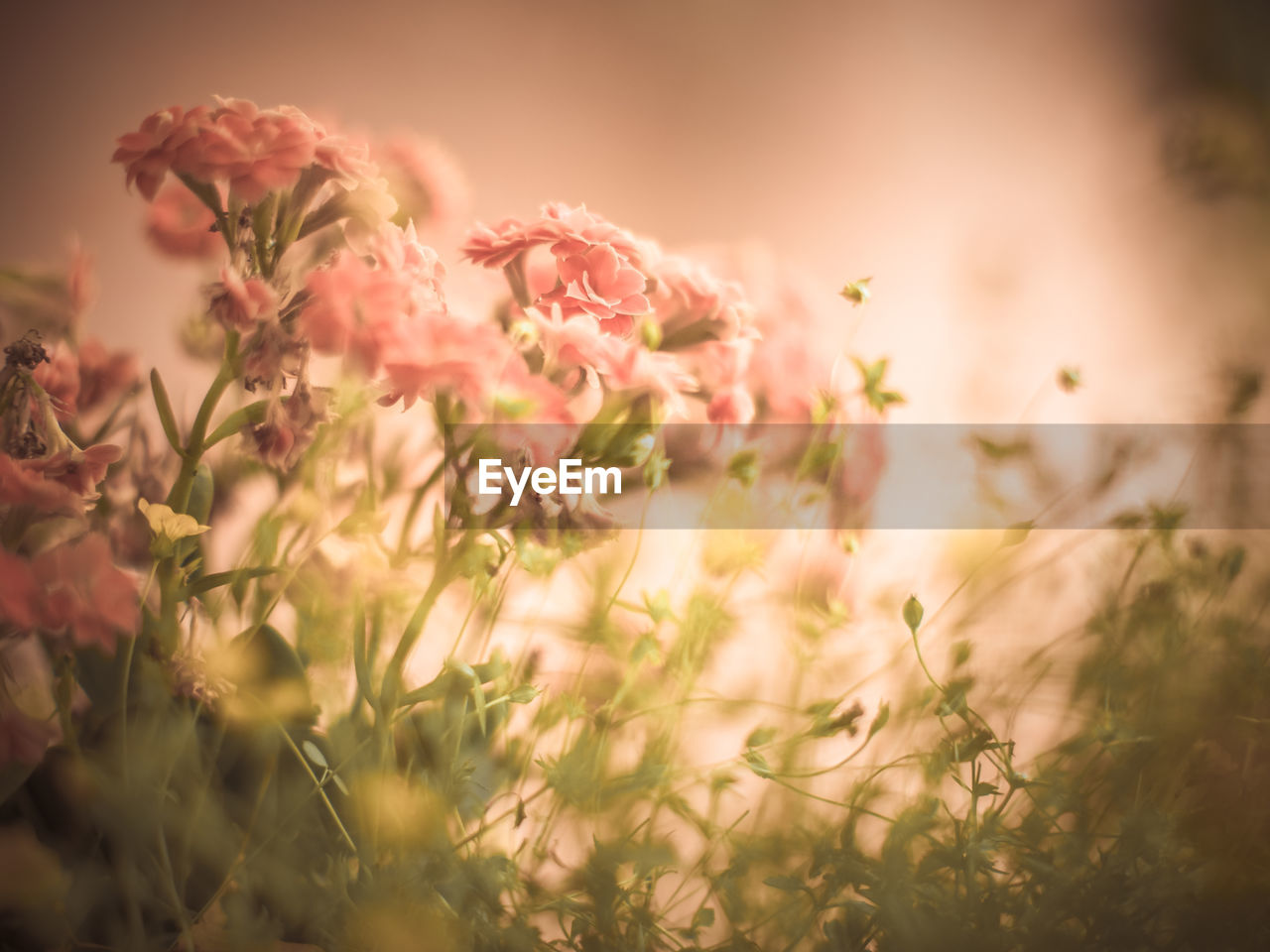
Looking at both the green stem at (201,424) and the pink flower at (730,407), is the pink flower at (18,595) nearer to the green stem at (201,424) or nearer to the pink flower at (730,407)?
the green stem at (201,424)

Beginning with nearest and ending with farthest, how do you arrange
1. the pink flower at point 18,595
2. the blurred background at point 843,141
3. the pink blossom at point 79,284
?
the pink flower at point 18,595
the pink blossom at point 79,284
the blurred background at point 843,141

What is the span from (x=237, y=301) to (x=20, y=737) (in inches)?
7.8

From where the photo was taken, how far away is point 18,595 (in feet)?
1.02

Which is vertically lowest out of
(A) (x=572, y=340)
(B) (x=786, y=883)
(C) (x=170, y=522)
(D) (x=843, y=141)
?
(B) (x=786, y=883)

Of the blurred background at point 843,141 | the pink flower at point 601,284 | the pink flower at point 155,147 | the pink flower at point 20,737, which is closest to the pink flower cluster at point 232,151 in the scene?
the pink flower at point 155,147

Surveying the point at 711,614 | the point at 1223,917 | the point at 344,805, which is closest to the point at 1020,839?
the point at 1223,917

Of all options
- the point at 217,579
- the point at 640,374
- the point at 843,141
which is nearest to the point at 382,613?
the point at 217,579

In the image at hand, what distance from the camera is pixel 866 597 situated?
21.8 inches

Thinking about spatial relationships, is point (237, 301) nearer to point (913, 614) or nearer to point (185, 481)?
point (185, 481)

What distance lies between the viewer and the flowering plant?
1.11 feet

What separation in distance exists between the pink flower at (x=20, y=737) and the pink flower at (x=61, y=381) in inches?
5.7

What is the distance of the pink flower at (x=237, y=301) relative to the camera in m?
0.32

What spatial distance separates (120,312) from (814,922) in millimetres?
648

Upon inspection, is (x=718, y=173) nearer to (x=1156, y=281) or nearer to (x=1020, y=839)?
(x=1156, y=281)
